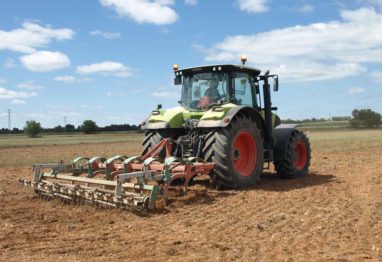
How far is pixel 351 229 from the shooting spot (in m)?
5.79

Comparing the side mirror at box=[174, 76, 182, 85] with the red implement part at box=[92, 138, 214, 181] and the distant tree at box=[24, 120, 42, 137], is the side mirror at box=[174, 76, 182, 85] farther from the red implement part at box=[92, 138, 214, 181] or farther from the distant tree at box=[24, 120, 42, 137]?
the distant tree at box=[24, 120, 42, 137]

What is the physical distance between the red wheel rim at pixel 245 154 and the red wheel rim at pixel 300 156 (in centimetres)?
A: 237

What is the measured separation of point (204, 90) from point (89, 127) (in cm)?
7522

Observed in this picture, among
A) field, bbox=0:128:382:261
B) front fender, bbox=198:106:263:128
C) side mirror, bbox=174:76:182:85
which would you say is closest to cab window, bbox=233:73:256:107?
front fender, bbox=198:106:263:128

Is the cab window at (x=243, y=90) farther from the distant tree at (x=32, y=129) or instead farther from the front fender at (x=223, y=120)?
the distant tree at (x=32, y=129)

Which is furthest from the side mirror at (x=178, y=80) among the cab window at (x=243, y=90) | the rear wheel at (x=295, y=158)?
the rear wheel at (x=295, y=158)

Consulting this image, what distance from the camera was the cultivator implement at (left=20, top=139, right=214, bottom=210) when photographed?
6.84 metres

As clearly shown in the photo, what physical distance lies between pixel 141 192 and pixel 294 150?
15.8 feet

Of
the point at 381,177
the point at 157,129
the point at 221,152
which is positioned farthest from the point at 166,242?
the point at 381,177

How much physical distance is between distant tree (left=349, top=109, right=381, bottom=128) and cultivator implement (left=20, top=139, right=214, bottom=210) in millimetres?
73715

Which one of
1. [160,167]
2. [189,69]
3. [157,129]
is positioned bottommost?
[160,167]


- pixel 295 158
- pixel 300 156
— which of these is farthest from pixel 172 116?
pixel 300 156

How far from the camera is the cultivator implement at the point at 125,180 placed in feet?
22.5

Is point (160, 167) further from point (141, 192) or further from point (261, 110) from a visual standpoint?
point (261, 110)
